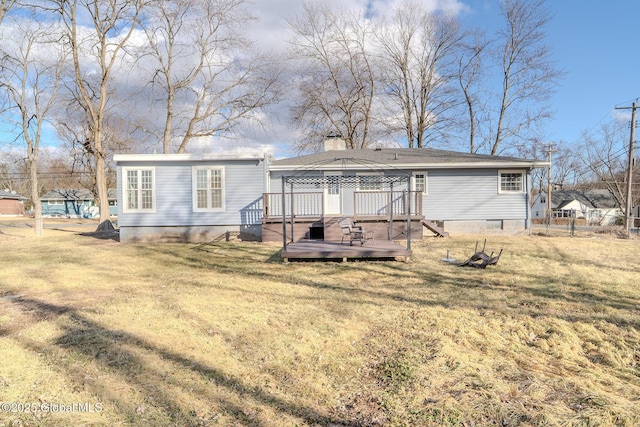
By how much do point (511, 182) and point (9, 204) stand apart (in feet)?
202

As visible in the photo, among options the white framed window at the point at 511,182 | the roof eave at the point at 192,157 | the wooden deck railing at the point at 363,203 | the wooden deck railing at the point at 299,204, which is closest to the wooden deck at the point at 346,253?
the wooden deck railing at the point at 299,204

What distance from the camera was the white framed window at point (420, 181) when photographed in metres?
15.1

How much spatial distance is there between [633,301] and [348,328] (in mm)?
4644

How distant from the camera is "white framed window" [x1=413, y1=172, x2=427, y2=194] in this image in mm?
15148

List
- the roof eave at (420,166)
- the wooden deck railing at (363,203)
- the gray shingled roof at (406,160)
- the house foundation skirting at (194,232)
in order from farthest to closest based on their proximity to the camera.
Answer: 1. the gray shingled roof at (406,160)
2. the roof eave at (420,166)
3. the wooden deck railing at (363,203)
4. the house foundation skirting at (194,232)

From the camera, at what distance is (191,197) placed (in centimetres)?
1365

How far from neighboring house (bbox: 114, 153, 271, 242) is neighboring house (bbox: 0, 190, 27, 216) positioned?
150 ft

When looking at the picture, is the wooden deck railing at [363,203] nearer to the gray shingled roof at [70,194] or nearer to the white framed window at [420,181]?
the white framed window at [420,181]

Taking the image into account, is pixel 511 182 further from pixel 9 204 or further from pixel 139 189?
pixel 9 204

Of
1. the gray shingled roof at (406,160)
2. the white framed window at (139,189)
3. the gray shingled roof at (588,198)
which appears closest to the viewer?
the white framed window at (139,189)

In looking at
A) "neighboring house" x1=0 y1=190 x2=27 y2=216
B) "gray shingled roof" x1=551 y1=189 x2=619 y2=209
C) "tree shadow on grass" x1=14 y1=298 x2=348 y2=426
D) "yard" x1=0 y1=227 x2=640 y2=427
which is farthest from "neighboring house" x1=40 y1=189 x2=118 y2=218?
"gray shingled roof" x1=551 y1=189 x2=619 y2=209

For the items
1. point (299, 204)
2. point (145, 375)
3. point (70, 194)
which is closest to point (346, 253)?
point (299, 204)

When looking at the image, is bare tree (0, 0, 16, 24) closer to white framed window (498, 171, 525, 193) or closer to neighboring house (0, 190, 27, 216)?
white framed window (498, 171, 525, 193)

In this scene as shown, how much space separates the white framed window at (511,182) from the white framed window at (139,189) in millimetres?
13974
